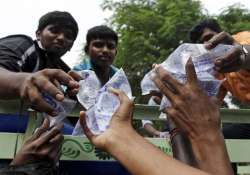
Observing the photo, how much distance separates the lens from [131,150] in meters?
1.35

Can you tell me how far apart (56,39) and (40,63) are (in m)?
0.45

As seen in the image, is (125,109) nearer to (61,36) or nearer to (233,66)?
(233,66)

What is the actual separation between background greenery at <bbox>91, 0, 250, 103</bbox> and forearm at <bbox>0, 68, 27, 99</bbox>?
11.8 metres

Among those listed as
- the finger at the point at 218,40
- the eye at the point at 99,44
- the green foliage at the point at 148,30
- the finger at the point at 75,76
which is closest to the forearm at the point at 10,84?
the finger at the point at 75,76

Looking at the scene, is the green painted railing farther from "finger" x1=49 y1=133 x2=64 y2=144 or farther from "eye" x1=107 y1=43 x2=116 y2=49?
"eye" x1=107 y1=43 x2=116 y2=49

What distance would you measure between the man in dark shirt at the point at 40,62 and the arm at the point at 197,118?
0.41 meters

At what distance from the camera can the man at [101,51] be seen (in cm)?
349

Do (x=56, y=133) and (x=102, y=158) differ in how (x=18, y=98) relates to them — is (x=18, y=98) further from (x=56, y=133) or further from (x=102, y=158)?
(x=102, y=158)

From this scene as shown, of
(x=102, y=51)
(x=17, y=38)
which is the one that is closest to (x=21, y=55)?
(x=17, y=38)

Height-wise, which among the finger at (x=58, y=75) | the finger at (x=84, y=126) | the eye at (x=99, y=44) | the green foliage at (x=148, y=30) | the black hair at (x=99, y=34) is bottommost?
the green foliage at (x=148, y=30)

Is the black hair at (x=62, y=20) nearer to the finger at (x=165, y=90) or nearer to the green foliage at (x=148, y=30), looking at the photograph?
the finger at (x=165, y=90)

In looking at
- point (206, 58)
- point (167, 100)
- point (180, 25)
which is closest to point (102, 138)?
point (167, 100)

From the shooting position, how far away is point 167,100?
1528mm

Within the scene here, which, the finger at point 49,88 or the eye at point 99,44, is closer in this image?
the finger at point 49,88
